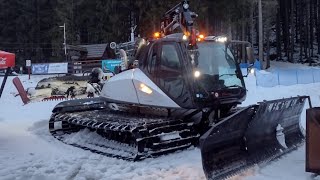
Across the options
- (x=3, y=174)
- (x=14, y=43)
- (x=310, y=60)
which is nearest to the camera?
(x=3, y=174)

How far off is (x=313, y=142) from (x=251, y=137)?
4.65 ft

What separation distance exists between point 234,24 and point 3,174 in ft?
113

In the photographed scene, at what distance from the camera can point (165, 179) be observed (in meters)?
6.55

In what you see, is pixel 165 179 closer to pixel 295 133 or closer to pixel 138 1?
pixel 295 133

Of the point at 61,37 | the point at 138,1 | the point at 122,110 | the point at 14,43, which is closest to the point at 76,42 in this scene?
the point at 61,37

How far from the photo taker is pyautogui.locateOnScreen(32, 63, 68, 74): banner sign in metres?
40.0

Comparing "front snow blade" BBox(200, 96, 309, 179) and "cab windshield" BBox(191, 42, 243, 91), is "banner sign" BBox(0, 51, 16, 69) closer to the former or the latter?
"cab windshield" BBox(191, 42, 243, 91)

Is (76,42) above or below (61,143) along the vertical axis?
above

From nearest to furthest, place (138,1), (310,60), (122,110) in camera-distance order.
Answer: (122,110) → (138,1) → (310,60)

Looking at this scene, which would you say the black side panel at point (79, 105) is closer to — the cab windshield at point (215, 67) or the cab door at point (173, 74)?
the cab door at point (173, 74)

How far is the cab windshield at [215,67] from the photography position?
27.6 feet

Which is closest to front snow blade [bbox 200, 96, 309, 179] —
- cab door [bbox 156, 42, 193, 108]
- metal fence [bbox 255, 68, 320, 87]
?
cab door [bbox 156, 42, 193, 108]

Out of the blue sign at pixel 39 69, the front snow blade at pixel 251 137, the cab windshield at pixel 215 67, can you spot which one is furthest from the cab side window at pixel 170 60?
the blue sign at pixel 39 69

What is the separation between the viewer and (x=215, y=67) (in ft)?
28.3
